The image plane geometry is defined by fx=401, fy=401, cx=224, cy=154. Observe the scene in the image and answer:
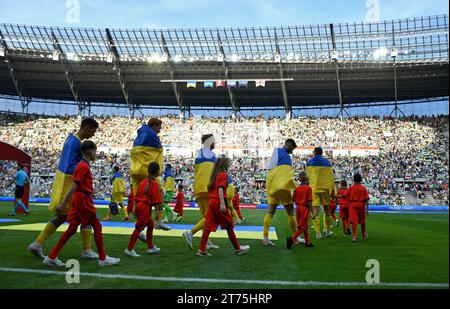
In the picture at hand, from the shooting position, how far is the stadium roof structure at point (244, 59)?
43469mm

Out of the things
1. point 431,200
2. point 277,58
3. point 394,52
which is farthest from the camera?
point 277,58

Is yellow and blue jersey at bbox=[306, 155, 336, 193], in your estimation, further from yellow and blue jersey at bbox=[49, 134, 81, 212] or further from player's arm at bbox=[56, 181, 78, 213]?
player's arm at bbox=[56, 181, 78, 213]

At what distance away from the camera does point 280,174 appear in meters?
8.11

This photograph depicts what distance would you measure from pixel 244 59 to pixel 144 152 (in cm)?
3913

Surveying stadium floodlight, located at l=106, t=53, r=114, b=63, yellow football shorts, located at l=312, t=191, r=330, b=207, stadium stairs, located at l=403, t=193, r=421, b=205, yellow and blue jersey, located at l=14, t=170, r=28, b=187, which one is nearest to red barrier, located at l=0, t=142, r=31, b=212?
yellow and blue jersey, located at l=14, t=170, r=28, b=187

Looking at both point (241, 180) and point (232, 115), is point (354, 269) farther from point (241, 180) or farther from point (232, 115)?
point (232, 115)

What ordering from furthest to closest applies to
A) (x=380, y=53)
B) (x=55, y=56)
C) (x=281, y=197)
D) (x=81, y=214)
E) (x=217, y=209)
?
(x=55, y=56)
(x=380, y=53)
(x=281, y=197)
(x=217, y=209)
(x=81, y=214)

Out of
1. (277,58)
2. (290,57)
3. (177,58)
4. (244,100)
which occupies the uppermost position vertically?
(177,58)

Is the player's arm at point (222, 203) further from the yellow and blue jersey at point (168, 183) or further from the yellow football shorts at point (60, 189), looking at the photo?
the yellow and blue jersey at point (168, 183)

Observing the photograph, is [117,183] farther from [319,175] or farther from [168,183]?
[319,175]

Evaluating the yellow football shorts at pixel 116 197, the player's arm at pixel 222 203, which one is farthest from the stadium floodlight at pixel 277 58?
the player's arm at pixel 222 203

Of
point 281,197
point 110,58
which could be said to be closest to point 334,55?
point 110,58
